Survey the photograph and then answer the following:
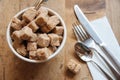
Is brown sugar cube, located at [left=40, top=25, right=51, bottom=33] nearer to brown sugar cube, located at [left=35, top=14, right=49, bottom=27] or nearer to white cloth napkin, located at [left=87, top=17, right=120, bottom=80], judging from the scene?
brown sugar cube, located at [left=35, top=14, right=49, bottom=27]

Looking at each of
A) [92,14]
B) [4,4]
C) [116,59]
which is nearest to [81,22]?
[92,14]

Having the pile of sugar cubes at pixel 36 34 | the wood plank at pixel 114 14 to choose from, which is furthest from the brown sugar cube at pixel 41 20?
the wood plank at pixel 114 14

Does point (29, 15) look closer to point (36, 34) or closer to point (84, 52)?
point (36, 34)

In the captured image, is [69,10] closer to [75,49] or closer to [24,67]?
[75,49]

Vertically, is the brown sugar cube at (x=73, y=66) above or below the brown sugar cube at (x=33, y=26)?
below

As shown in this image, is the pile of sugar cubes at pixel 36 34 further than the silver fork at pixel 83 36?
No

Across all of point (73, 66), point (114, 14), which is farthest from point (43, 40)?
point (114, 14)

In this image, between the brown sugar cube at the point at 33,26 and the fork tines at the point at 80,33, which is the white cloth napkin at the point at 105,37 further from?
the brown sugar cube at the point at 33,26
